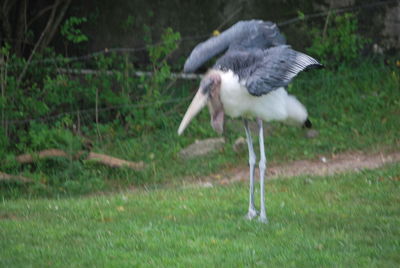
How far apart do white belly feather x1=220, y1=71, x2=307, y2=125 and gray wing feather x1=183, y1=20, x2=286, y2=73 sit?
1.45 feet

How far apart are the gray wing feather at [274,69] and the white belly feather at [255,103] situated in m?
0.11

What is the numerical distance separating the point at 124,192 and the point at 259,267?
3.34 metres

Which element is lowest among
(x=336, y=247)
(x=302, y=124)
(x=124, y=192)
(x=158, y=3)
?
(x=124, y=192)

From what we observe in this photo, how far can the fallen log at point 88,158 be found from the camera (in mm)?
8188

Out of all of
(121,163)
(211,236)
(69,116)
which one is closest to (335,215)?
(211,236)

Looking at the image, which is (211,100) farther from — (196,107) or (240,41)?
(240,41)

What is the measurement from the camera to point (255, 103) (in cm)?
573

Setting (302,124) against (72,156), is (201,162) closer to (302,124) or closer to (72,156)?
(72,156)

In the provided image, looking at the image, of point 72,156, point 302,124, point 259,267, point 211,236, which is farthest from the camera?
point 72,156

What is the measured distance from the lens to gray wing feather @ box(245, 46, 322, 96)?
5508 millimetres

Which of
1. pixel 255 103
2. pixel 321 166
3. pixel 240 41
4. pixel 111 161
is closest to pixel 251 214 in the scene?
pixel 255 103

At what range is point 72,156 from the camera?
827 centimetres

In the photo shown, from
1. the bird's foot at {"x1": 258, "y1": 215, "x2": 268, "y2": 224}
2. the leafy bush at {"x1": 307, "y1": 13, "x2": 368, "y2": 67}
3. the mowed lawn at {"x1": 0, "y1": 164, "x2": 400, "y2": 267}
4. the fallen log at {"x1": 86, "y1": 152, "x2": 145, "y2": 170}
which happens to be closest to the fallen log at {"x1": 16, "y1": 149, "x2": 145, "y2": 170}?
the fallen log at {"x1": 86, "y1": 152, "x2": 145, "y2": 170}

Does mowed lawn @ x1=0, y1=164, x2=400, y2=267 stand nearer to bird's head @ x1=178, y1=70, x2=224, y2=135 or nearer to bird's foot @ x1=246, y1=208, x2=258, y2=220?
bird's foot @ x1=246, y1=208, x2=258, y2=220
